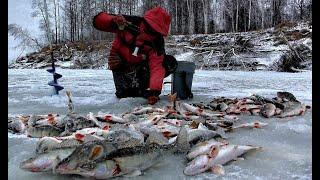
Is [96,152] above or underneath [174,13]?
underneath

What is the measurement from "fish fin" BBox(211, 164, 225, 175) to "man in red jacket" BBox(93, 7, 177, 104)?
2007 mm

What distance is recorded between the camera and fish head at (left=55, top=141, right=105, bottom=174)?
1.68 metres

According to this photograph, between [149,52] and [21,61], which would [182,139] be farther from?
[21,61]

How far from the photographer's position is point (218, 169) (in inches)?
71.9

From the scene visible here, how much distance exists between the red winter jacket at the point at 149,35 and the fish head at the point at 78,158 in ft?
6.94

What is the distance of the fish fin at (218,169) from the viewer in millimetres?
1807

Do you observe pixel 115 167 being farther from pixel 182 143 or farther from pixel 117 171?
pixel 182 143

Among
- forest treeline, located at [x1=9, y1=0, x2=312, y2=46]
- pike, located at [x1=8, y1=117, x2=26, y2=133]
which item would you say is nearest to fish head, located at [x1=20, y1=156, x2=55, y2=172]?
Result: pike, located at [x1=8, y1=117, x2=26, y2=133]

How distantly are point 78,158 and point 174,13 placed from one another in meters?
9.50

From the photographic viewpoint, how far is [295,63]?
384 inches

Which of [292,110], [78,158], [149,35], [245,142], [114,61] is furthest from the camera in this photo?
[114,61]

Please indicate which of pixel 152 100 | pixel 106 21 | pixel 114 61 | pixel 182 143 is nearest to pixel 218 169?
pixel 182 143

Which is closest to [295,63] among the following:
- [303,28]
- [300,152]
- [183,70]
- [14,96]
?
[303,28]
